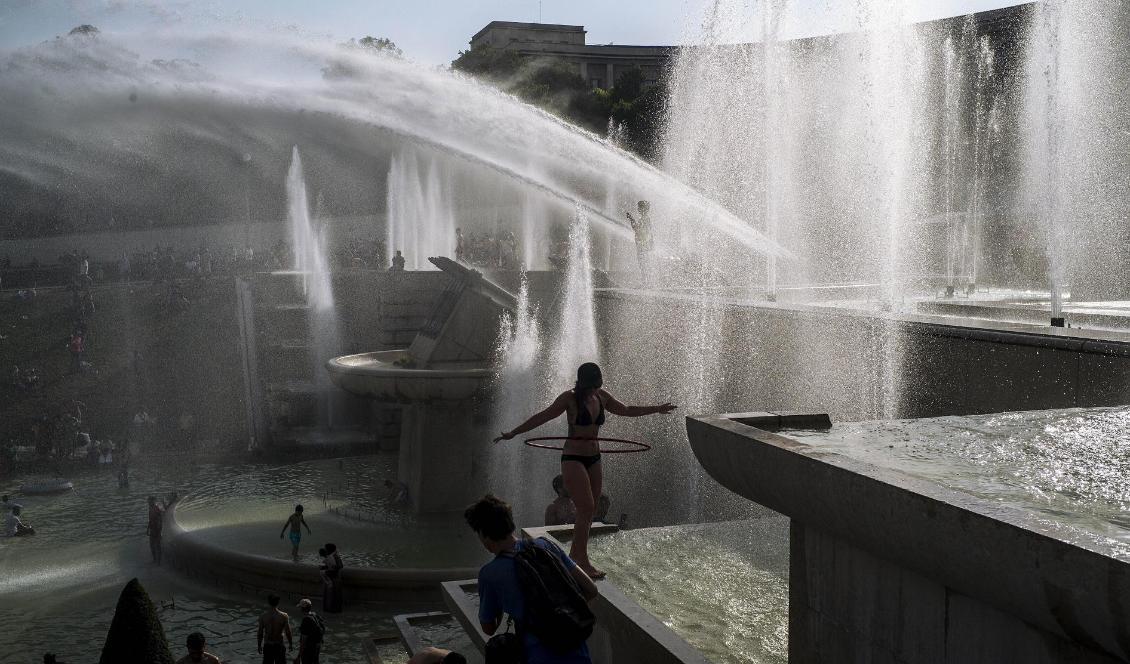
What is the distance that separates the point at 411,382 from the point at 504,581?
10.6m

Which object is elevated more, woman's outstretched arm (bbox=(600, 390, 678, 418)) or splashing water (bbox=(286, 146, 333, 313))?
splashing water (bbox=(286, 146, 333, 313))

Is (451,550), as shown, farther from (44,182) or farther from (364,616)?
(44,182)

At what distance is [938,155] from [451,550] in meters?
29.7

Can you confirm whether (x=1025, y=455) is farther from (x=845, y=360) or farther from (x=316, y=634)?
(x=316, y=634)

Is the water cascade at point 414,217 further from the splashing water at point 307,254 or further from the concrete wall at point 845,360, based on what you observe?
the concrete wall at point 845,360

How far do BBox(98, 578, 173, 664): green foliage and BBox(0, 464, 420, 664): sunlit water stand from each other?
2.52 m

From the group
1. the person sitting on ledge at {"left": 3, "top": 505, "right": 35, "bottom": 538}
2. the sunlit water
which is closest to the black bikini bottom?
the sunlit water

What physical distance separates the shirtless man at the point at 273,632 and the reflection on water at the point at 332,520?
8.70 ft

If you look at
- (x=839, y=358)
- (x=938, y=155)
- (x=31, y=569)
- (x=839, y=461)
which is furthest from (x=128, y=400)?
(x=938, y=155)

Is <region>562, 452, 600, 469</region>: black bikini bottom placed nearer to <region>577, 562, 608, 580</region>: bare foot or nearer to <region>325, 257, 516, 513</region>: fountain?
<region>577, 562, 608, 580</region>: bare foot

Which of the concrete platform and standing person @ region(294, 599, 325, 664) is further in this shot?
standing person @ region(294, 599, 325, 664)

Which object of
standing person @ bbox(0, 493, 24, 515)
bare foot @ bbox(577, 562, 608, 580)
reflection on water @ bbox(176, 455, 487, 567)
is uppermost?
bare foot @ bbox(577, 562, 608, 580)

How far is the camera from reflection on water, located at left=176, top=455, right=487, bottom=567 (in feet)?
43.2

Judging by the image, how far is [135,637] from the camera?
7.75m
